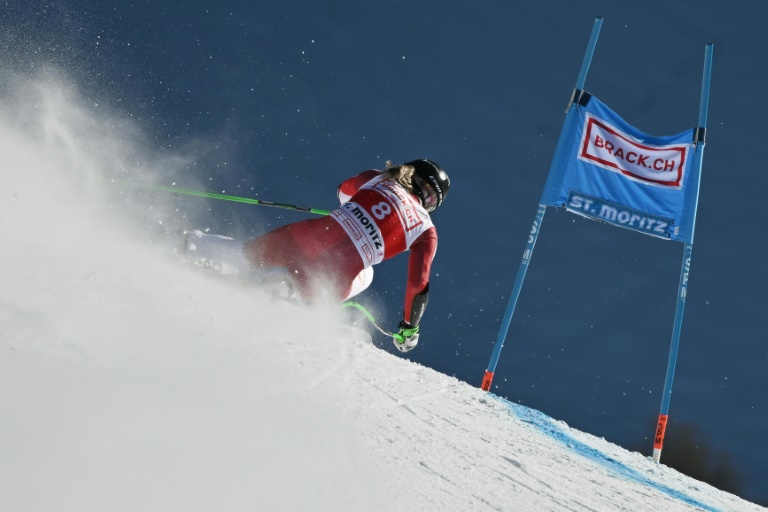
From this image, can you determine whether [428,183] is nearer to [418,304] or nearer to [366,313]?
[418,304]

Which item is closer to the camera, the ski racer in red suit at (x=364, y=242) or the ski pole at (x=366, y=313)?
the ski racer in red suit at (x=364, y=242)

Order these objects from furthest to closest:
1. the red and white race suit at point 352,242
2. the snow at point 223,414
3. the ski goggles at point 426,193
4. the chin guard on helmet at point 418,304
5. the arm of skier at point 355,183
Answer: the arm of skier at point 355,183 < the ski goggles at point 426,193 < the chin guard on helmet at point 418,304 < the red and white race suit at point 352,242 < the snow at point 223,414

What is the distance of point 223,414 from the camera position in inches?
89.2

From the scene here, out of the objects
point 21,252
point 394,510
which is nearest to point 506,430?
point 394,510

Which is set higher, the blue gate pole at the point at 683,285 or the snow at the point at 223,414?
the blue gate pole at the point at 683,285

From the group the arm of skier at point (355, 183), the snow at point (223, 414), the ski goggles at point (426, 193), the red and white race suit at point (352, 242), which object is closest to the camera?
the snow at point (223, 414)

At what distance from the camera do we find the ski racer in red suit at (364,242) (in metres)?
4.00

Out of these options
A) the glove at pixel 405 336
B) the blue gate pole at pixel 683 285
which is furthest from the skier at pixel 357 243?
the blue gate pole at pixel 683 285

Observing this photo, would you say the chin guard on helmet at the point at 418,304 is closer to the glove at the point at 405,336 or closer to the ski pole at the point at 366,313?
the glove at the point at 405,336

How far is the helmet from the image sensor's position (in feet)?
14.4

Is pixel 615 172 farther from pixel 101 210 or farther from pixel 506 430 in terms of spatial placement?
pixel 101 210

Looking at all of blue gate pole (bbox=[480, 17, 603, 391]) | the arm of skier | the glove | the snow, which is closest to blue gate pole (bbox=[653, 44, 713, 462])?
the snow

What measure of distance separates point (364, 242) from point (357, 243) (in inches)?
1.6

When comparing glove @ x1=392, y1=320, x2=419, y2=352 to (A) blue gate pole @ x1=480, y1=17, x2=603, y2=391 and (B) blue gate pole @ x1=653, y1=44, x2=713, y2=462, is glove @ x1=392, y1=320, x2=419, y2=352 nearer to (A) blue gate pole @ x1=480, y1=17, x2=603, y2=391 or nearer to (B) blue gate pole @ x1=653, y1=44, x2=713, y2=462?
(A) blue gate pole @ x1=480, y1=17, x2=603, y2=391
